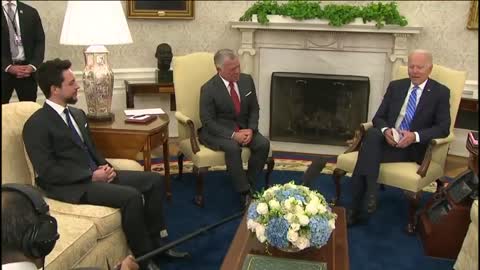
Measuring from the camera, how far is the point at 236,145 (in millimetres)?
3578

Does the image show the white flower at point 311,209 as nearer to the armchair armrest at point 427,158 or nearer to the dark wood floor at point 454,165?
the armchair armrest at point 427,158

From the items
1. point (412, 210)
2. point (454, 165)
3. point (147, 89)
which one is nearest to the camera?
point (412, 210)

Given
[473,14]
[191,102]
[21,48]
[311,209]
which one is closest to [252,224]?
[311,209]

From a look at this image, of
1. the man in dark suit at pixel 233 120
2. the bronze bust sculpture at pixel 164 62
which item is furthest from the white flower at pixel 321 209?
the bronze bust sculpture at pixel 164 62

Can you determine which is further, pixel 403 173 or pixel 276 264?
pixel 403 173

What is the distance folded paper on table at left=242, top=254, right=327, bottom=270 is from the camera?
2.12 meters

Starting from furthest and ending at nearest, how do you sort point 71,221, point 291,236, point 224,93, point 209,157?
point 224,93 → point 209,157 → point 71,221 → point 291,236

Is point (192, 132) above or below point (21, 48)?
below

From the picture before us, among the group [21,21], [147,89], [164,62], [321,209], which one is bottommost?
[321,209]

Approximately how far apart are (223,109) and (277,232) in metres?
1.73

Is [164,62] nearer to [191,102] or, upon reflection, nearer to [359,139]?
[191,102]

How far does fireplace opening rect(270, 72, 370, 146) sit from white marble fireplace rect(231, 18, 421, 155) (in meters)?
0.08

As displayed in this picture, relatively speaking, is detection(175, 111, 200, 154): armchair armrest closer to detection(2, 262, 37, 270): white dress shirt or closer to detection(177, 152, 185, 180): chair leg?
detection(177, 152, 185, 180): chair leg

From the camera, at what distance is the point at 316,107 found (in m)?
5.42
